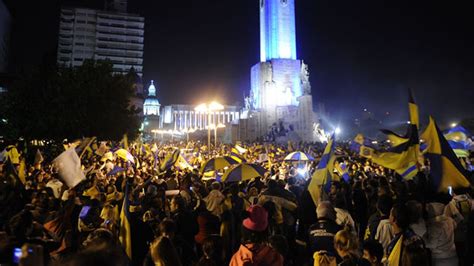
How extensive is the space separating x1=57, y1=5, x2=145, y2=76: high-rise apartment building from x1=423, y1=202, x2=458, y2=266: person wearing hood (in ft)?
313

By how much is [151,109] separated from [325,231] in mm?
129775

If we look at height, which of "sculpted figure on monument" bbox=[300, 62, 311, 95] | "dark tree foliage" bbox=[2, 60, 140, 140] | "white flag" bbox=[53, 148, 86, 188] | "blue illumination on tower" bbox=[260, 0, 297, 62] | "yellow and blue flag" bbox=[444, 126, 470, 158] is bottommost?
"white flag" bbox=[53, 148, 86, 188]

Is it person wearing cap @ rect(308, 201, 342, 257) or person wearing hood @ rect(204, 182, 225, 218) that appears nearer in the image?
person wearing cap @ rect(308, 201, 342, 257)

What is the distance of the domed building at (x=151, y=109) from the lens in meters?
122

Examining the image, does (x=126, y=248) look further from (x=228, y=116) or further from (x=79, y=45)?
(x=228, y=116)

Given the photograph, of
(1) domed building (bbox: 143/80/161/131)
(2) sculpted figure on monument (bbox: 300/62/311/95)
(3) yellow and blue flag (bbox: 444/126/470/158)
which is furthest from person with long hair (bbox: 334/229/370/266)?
(1) domed building (bbox: 143/80/161/131)

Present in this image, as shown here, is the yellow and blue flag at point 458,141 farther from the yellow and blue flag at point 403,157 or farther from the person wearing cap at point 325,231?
the person wearing cap at point 325,231

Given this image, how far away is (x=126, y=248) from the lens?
561cm

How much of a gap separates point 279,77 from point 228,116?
184ft

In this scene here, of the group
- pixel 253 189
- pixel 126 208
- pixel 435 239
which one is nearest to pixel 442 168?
pixel 435 239

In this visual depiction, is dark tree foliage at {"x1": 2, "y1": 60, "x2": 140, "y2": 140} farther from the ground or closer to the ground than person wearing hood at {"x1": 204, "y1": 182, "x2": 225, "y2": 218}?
farther from the ground

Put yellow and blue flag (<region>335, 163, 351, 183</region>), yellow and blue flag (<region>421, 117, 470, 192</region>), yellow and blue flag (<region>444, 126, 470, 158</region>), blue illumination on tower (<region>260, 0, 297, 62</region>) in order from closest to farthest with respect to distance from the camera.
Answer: yellow and blue flag (<region>421, 117, 470, 192</region>) < yellow and blue flag (<region>444, 126, 470, 158</region>) < yellow and blue flag (<region>335, 163, 351, 183</region>) < blue illumination on tower (<region>260, 0, 297, 62</region>)

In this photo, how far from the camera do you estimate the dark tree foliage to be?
2862cm

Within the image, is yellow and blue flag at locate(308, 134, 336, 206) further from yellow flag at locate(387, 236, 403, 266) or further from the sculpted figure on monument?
the sculpted figure on monument
